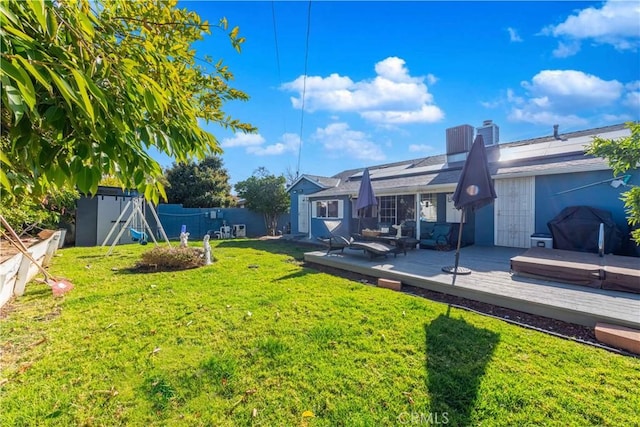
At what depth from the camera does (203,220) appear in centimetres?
1822

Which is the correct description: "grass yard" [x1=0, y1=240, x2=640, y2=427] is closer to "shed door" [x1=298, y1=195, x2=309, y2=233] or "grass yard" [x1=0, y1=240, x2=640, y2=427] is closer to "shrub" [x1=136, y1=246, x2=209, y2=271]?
"shrub" [x1=136, y1=246, x2=209, y2=271]

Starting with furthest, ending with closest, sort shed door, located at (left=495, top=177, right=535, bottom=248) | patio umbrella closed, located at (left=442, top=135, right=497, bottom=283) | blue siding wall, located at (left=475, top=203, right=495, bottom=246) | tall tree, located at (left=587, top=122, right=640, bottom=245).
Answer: blue siding wall, located at (left=475, top=203, right=495, bottom=246)
shed door, located at (left=495, top=177, right=535, bottom=248)
patio umbrella closed, located at (left=442, top=135, right=497, bottom=283)
tall tree, located at (left=587, top=122, right=640, bottom=245)

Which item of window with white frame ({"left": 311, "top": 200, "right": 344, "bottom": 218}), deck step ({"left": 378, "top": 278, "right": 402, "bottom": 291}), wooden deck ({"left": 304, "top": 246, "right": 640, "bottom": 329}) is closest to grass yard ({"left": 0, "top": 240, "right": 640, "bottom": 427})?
wooden deck ({"left": 304, "top": 246, "right": 640, "bottom": 329})

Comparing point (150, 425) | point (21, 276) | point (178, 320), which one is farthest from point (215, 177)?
point (150, 425)

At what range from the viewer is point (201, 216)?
18172 mm

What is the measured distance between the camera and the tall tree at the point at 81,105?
0.92 meters

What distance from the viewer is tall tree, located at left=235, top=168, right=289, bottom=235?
1858 centimetres

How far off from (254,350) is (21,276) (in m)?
5.33

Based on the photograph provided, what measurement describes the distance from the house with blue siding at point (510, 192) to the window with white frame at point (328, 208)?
0.18 feet

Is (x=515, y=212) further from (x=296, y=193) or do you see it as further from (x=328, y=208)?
(x=296, y=193)

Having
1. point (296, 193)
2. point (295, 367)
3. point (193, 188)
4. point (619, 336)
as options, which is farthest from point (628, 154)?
point (193, 188)

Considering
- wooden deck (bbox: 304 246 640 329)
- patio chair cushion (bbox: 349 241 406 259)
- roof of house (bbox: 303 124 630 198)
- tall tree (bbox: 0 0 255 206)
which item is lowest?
wooden deck (bbox: 304 246 640 329)

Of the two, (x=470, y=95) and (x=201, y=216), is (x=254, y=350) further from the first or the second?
(x=201, y=216)

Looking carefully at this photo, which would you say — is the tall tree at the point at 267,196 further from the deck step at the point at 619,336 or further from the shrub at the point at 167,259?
the deck step at the point at 619,336
